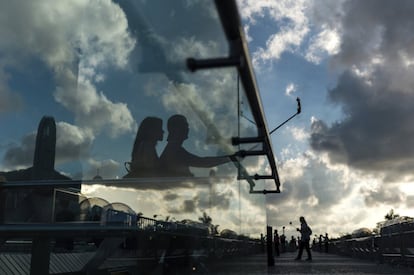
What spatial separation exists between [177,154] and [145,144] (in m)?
0.23

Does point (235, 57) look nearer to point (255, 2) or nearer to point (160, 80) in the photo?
point (160, 80)

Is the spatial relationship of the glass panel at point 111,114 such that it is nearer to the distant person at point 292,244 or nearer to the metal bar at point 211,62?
the metal bar at point 211,62

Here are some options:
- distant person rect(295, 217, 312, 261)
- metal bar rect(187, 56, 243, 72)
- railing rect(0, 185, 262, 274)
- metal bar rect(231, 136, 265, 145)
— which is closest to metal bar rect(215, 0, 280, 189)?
metal bar rect(187, 56, 243, 72)

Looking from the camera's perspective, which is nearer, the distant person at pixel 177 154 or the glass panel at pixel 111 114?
the glass panel at pixel 111 114

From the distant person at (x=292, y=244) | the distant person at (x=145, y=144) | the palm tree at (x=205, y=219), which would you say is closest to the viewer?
the distant person at (x=145, y=144)

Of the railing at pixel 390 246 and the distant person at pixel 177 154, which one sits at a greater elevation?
the distant person at pixel 177 154

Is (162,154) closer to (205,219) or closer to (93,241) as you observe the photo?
(93,241)

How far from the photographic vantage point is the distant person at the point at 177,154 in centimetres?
247

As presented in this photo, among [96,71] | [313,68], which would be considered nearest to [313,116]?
[313,68]

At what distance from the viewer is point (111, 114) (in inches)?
92.5

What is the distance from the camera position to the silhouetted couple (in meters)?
2.40

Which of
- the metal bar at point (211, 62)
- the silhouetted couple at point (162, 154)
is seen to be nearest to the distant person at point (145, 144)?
the silhouetted couple at point (162, 154)

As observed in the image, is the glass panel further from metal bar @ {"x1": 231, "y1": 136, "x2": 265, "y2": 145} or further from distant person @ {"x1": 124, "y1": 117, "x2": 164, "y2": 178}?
metal bar @ {"x1": 231, "y1": 136, "x2": 265, "y2": 145}

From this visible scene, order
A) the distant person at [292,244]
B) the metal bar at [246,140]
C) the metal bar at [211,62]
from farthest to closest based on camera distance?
the distant person at [292,244]
the metal bar at [246,140]
the metal bar at [211,62]
